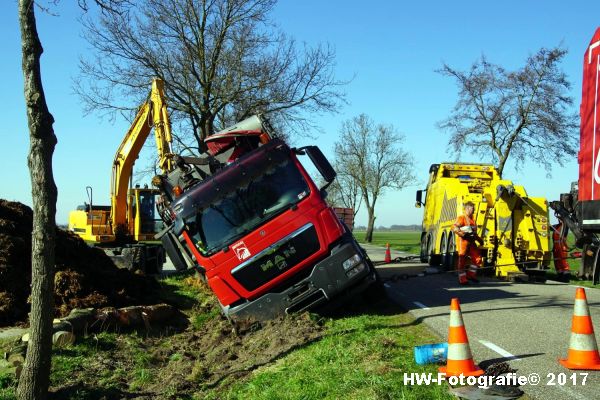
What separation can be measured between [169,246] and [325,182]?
279cm

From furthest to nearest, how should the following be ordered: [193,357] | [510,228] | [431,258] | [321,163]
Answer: [431,258] → [510,228] → [321,163] → [193,357]

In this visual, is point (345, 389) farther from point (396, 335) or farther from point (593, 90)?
point (593, 90)

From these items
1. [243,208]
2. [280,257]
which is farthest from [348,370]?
[243,208]

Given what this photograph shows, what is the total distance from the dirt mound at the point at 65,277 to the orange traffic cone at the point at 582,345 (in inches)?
312

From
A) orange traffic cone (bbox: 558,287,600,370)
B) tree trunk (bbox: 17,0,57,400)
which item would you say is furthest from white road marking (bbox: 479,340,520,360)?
tree trunk (bbox: 17,0,57,400)

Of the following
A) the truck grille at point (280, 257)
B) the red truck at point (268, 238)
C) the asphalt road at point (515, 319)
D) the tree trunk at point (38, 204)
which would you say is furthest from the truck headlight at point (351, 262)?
the tree trunk at point (38, 204)

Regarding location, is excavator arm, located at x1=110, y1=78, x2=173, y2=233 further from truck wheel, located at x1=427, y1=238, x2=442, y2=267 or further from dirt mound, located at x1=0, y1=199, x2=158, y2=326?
truck wheel, located at x1=427, y1=238, x2=442, y2=267

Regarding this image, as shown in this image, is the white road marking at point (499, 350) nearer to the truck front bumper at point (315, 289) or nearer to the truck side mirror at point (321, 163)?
the truck front bumper at point (315, 289)

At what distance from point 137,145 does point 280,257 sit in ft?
30.0

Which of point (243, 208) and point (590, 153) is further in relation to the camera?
point (243, 208)

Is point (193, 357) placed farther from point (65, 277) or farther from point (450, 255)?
point (450, 255)

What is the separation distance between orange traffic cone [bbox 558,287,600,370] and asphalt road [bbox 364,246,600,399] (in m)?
0.10

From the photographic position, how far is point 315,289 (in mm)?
9672

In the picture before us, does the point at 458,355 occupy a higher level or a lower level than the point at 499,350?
higher
